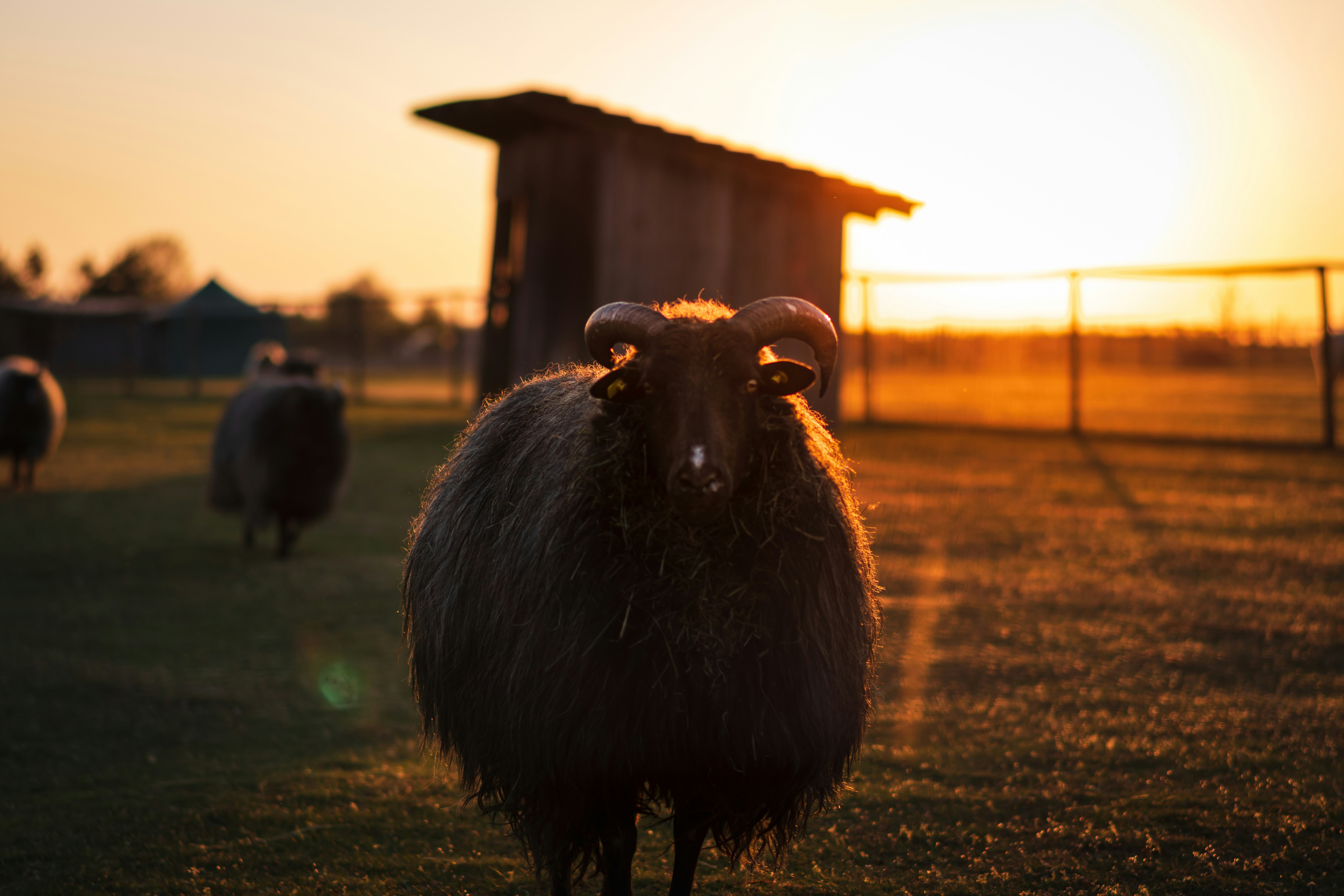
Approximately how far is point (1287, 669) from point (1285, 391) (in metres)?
26.7

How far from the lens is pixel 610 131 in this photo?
10414 mm

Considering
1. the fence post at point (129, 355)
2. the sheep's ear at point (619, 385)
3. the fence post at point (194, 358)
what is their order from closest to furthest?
the sheep's ear at point (619, 385), the fence post at point (194, 358), the fence post at point (129, 355)

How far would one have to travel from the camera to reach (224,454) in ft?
32.1

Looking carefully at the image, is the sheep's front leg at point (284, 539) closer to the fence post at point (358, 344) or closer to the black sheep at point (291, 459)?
the black sheep at point (291, 459)

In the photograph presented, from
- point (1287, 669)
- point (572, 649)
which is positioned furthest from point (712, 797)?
point (1287, 669)

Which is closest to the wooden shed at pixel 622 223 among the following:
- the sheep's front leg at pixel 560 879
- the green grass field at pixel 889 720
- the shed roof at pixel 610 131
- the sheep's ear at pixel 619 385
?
the shed roof at pixel 610 131

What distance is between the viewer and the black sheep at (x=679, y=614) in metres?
2.82

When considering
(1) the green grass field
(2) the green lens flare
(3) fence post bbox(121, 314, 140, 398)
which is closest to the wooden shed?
(1) the green grass field

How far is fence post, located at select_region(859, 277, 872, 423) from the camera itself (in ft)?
60.1

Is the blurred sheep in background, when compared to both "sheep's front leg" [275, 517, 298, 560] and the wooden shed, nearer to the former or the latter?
"sheep's front leg" [275, 517, 298, 560]

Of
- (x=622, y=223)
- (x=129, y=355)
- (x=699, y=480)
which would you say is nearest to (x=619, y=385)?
(x=699, y=480)

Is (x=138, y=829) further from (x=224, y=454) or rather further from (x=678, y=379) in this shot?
(x=224, y=454)

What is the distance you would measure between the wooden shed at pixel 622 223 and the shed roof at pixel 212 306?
56.1ft

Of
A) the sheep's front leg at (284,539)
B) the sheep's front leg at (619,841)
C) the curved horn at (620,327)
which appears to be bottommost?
the sheep's front leg at (619,841)
